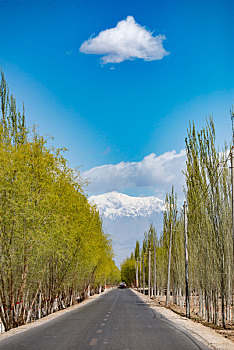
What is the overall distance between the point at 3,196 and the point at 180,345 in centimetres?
881

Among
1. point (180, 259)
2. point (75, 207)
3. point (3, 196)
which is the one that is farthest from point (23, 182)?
point (180, 259)

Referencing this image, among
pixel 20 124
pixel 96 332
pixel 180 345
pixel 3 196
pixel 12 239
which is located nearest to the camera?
pixel 180 345

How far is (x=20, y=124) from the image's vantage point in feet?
82.2

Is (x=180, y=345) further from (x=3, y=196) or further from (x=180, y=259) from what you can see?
(x=180, y=259)

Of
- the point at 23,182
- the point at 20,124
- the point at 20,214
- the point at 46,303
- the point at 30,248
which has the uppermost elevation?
the point at 20,124

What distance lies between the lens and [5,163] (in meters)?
16.6

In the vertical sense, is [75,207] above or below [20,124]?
below

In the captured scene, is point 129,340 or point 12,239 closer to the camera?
point 129,340

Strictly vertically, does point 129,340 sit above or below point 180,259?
below

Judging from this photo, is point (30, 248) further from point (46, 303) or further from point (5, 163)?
point (46, 303)

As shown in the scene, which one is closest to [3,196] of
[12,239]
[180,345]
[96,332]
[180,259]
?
[12,239]

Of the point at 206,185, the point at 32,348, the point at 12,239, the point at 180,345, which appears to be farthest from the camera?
the point at 206,185

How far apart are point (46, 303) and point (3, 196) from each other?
1625 cm

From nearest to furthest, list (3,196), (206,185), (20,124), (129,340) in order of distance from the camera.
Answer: (129,340), (3,196), (206,185), (20,124)
